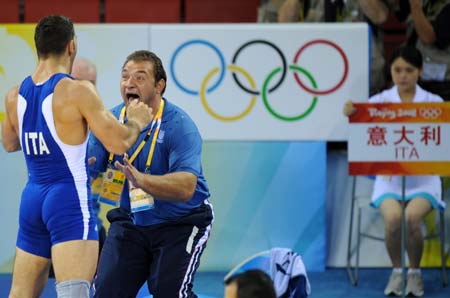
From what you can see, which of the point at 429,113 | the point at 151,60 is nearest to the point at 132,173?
the point at 151,60

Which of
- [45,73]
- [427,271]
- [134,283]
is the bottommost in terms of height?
[427,271]

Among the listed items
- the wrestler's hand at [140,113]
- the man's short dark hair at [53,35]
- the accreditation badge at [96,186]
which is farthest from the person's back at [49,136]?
the accreditation badge at [96,186]

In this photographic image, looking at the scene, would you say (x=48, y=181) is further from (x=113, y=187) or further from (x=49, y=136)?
(x=113, y=187)

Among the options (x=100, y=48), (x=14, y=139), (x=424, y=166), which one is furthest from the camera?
(x=100, y=48)

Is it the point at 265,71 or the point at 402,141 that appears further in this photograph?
the point at 265,71

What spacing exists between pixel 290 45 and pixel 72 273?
375 centimetres

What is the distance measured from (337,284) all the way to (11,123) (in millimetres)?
3590

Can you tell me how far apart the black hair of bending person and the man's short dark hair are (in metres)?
1.71

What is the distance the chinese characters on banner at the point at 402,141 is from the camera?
6.86 meters

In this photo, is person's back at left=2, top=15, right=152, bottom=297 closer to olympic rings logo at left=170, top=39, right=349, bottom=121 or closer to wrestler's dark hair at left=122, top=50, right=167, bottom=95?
wrestler's dark hair at left=122, top=50, right=167, bottom=95

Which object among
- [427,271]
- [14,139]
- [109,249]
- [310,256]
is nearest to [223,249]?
[310,256]

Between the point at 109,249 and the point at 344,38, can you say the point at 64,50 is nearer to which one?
the point at 109,249

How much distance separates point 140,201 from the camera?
5.18m

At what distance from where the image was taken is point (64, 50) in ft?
15.8
